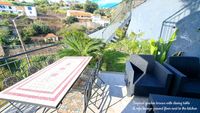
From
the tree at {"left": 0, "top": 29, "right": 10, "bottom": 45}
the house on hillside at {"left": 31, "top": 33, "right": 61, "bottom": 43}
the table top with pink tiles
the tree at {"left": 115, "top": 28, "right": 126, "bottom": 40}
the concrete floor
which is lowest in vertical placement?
the house on hillside at {"left": 31, "top": 33, "right": 61, "bottom": 43}

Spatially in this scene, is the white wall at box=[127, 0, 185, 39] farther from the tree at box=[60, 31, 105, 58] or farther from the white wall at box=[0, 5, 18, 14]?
the white wall at box=[0, 5, 18, 14]

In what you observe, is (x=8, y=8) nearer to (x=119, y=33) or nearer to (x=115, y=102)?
(x=119, y=33)

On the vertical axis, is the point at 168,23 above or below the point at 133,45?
above

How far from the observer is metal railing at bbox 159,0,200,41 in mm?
4927

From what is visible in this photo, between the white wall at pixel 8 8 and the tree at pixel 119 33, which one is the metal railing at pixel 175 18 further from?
the white wall at pixel 8 8

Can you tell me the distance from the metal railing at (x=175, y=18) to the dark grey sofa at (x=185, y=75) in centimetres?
270

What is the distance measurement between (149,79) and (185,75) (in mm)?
708

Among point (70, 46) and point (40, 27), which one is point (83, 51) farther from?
point (40, 27)

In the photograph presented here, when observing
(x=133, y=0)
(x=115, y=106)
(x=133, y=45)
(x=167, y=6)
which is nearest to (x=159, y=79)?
(x=115, y=106)

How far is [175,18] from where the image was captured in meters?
5.64

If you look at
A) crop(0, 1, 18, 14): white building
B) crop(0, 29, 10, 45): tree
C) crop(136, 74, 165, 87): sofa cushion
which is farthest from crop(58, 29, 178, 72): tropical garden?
crop(0, 1, 18, 14): white building

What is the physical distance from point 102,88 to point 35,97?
2231mm

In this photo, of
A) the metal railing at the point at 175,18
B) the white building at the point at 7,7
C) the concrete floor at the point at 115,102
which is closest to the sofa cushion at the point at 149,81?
the concrete floor at the point at 115,102

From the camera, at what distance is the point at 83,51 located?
3.98m
